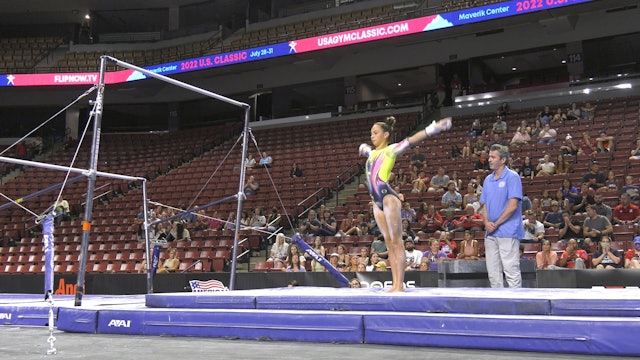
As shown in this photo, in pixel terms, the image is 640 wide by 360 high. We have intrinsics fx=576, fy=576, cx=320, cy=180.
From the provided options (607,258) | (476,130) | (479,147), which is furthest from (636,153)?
(476,130)

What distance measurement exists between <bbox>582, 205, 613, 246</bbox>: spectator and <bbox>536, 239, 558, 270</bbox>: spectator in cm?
92

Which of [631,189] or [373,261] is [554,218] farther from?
[373,261]

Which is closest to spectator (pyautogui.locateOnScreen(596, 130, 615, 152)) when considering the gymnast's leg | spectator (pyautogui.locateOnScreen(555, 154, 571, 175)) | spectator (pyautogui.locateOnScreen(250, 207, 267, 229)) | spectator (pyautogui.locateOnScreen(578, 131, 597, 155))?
spectator (pyautogui.locateOnScreen(578, 131, 597, 155))

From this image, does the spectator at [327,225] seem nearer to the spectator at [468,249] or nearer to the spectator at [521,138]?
the spectator at [468,249]

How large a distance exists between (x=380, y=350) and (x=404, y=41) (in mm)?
16463

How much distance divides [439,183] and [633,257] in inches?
222

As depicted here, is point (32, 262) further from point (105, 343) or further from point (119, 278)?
point (105, 343)

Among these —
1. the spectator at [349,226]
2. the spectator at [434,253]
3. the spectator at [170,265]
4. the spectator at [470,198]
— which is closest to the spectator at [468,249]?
the spectator at [434,253]

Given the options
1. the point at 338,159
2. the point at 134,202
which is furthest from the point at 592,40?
the point at 134,202

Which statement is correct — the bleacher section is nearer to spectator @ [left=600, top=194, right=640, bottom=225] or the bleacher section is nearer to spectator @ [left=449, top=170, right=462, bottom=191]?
spectator @ [left=449, top=170, right=462, bottom=191]

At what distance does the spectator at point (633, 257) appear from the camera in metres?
8.91

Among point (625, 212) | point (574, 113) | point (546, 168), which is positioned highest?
point (574, 113)

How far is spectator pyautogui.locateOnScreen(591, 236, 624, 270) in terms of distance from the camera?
9.16 m

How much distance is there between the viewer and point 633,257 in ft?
29.9
